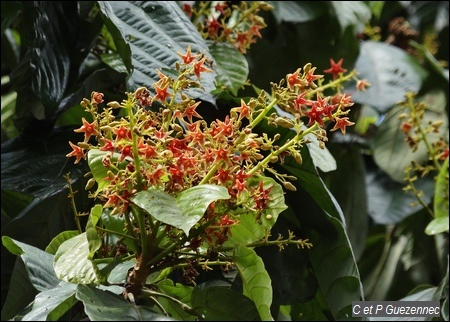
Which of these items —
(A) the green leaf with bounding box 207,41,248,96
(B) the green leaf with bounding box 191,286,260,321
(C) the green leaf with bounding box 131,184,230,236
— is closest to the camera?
(C) the green leaf with bounding box 131,184,230,236

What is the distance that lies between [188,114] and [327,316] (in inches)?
17.5

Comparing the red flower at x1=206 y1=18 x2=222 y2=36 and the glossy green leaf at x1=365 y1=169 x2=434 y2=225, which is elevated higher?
the red flower at x1=206 y1=18 x2=222 y2=36

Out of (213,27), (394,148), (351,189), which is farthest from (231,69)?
(394,148)

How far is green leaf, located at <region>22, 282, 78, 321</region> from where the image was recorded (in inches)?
26.1

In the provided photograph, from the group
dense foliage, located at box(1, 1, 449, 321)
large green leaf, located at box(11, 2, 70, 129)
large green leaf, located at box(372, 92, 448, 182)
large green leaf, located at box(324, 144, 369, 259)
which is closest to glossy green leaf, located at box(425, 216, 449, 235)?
dense foliage, located at box(1, 1, 449, 321)

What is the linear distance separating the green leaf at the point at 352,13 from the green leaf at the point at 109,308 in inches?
36.7

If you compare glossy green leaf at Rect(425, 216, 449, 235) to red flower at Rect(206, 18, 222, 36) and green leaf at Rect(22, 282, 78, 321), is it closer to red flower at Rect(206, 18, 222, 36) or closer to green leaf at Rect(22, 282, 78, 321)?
red flower at Rect(206, 18, 222, 36)

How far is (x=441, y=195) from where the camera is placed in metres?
1.26

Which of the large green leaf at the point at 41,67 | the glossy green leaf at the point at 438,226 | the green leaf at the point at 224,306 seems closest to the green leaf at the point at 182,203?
the green leaf at the point at 224,306

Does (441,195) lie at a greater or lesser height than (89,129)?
lesser

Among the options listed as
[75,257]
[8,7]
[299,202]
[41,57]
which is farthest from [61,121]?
[75,257]

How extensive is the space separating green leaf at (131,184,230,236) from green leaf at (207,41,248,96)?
0.40 meters

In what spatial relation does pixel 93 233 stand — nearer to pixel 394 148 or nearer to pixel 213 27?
pixel 213 27

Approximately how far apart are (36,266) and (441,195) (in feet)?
2.38
